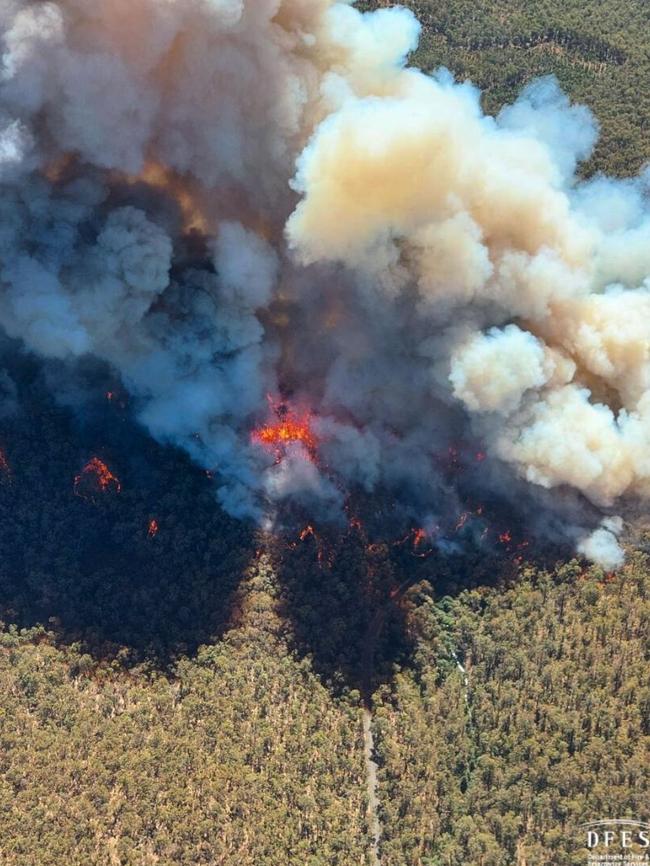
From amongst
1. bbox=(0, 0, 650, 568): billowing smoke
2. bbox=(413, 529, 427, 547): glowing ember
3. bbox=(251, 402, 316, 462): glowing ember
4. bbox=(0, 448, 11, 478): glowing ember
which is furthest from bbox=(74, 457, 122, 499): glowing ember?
bbox=(413, 529, 427, 547): glowing ember

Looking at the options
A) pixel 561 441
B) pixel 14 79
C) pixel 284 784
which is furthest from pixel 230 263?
pixel 284 784

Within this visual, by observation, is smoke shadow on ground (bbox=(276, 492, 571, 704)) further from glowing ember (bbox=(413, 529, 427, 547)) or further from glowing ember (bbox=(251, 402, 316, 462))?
glowing ember (bbox=(251, 402, 316, 462))

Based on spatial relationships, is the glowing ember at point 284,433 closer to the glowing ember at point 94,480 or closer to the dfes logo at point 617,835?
the glowing ember at point 94,480

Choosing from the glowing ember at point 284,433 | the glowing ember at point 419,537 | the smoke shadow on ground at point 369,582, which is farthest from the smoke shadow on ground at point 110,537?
the glowing ember at point 419,537

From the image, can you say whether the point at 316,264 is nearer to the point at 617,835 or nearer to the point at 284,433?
the point at 284,433

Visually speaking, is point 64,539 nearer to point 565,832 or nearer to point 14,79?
point 14,79
